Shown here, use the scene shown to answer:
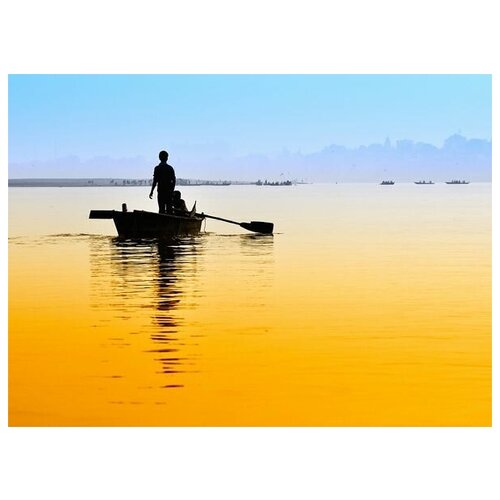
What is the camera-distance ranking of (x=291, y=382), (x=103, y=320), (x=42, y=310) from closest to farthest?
(x=291, y=382) < (x=103, y=320) < (x=42, y=310)

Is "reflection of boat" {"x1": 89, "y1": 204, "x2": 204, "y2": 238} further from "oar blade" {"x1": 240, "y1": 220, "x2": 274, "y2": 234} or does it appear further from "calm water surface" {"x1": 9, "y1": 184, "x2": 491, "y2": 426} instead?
"oar blade" {"x1": 240, "y1": 220, "x2": 274, "y2": 234}

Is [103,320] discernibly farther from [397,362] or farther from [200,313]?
[397,362]

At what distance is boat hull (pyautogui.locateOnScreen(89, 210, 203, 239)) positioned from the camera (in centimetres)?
2277

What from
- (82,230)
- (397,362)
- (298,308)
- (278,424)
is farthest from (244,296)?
(82,230)

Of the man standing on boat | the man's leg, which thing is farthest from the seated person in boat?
the man standing on boat

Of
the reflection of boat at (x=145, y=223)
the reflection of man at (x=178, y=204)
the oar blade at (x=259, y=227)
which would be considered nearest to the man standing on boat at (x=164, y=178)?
the reflection of man at (x=178, y=204)

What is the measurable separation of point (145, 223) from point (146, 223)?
0.03 m

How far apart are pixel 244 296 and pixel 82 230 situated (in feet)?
43.0

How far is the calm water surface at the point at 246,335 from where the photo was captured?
10.1 metres

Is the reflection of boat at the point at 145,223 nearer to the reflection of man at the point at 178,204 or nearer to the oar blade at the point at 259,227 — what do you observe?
the reflection of man at the point at 178,204

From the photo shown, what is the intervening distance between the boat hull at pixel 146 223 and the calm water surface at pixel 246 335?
565mm

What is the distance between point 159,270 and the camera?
1848cm

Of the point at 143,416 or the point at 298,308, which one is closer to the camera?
the point at 143,416
